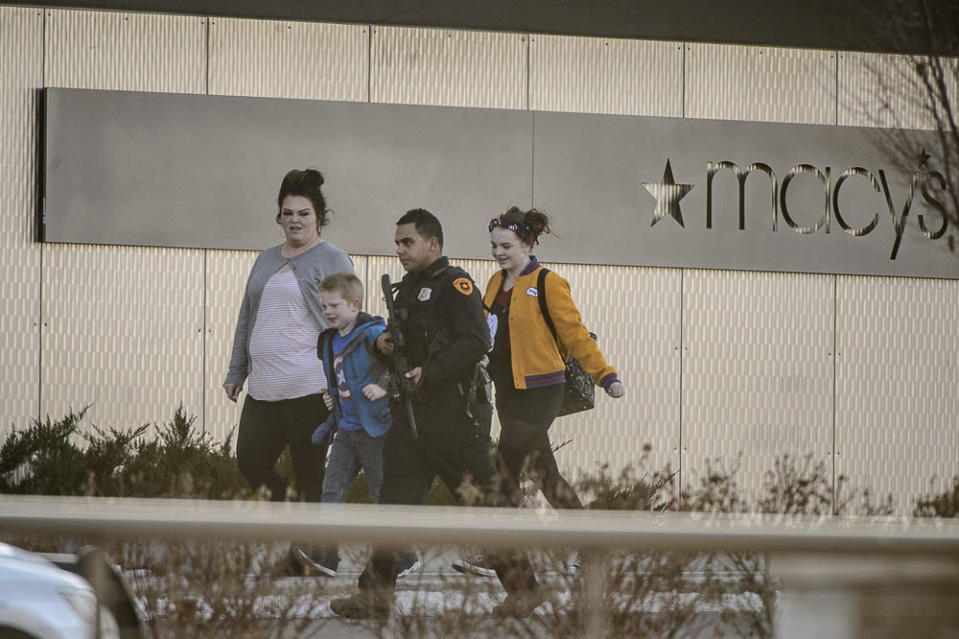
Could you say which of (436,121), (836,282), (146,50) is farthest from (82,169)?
(836,282)

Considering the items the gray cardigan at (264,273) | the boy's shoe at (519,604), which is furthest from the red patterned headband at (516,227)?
the boy's shoe at (519,604)

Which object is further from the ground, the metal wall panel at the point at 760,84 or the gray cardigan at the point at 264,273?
the metal wall panel at the point at 760,84

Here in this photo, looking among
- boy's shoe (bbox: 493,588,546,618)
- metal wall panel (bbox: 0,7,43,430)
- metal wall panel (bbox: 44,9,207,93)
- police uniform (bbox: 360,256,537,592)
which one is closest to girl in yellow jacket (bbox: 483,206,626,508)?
police uniform (bbox: 360,256,537,592)

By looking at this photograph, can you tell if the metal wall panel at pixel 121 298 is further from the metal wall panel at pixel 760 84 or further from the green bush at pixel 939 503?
the green bush at pixel 939 503

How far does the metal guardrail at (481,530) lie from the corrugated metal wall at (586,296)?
6562 millimetres

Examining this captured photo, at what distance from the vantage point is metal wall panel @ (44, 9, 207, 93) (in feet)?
29.5

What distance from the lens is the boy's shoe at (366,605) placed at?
7.86 ft

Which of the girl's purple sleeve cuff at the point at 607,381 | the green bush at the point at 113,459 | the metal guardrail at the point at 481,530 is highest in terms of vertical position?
the girl's purple sleeve cuff at the point at 607,381

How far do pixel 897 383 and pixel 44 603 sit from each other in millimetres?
8321

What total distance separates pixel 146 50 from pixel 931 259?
655 cm

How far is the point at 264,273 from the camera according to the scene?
8727 millimetres

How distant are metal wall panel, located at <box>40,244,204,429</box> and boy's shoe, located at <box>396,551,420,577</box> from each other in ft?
22.4

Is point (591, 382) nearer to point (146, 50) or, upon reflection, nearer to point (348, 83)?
point (348, 83)

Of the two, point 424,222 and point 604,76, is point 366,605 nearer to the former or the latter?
point 424,222
